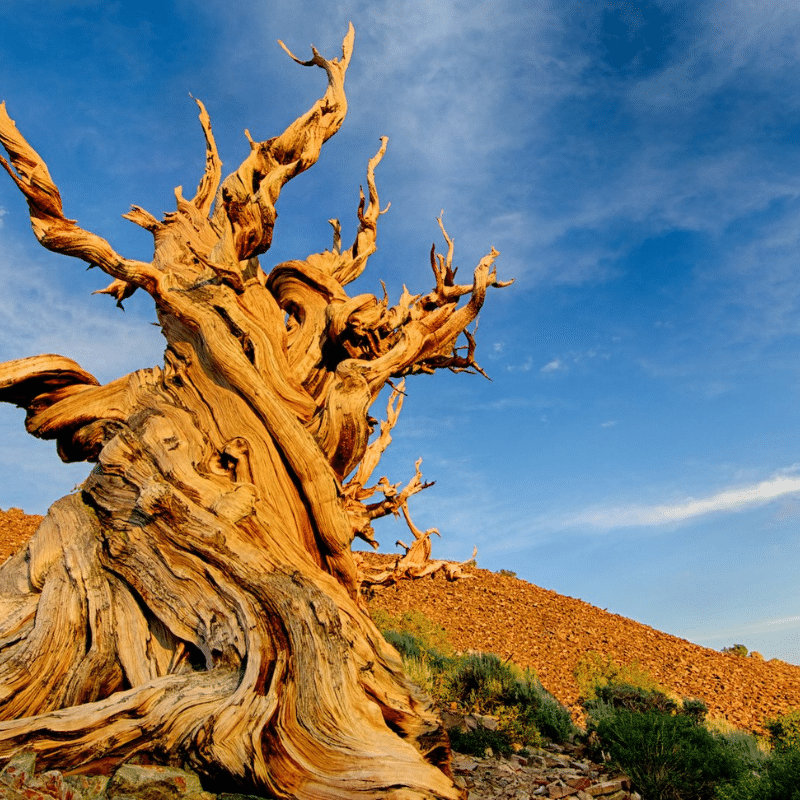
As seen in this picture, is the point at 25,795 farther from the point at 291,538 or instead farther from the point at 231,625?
the point at 291,538

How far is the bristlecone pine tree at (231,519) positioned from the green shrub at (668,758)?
283 cm

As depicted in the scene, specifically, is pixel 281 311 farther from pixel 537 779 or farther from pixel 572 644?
pixel 572 644

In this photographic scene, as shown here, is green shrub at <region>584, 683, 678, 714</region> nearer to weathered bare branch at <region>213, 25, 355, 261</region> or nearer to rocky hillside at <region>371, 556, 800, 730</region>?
rocky hillside at <region>371, 556, 800, 730</region>

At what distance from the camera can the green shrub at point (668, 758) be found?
22.4ft

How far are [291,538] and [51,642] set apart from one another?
1.75 m

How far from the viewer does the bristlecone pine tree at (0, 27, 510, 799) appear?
362cm

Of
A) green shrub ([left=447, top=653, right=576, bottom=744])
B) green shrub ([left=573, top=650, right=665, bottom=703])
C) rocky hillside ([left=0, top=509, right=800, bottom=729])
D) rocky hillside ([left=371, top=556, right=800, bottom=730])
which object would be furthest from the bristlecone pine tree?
rocky hillside ([left=0, top=509, right=800, bottom=729])

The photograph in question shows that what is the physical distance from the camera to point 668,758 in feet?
23.3

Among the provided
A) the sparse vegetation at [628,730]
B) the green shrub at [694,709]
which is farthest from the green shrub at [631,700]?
the green shrub at [694,709]

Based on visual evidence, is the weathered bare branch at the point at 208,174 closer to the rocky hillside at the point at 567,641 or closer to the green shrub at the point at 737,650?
the rocky hillside at the point at 567,641

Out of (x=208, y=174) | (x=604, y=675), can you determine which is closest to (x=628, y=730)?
(x=604, y=675)

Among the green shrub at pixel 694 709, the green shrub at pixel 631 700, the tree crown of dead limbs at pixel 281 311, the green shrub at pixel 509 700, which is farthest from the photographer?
the green shrub at pixel 694 709

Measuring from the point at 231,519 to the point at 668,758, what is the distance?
547 centimetres

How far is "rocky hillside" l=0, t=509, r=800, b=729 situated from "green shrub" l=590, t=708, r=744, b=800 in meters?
5.46
